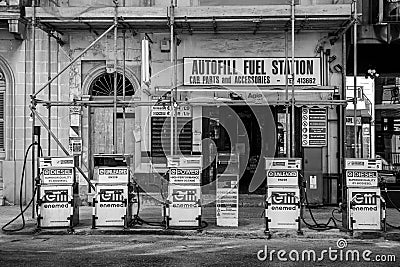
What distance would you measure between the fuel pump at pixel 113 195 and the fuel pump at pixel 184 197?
2.73 ft

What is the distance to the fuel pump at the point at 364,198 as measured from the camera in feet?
42.1

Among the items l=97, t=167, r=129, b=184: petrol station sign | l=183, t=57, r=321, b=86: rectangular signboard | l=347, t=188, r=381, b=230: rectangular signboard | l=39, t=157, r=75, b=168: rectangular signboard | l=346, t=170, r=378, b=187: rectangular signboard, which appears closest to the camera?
l=347, t=188, r=381, b=230: rectangular signboard

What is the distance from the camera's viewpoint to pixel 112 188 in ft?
43.2

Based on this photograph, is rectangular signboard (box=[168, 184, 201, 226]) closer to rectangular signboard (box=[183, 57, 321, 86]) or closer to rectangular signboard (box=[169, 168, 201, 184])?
rectangular signboard (box=[169, 168, 201, 184])

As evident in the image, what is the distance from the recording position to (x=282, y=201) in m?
12.9

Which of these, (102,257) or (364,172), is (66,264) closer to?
(102,257)

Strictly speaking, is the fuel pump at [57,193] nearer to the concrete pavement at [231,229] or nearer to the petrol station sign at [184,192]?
the concrete pavement at [231,229]

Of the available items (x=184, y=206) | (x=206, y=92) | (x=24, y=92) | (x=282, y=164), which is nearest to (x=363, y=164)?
(x=282, y=164)

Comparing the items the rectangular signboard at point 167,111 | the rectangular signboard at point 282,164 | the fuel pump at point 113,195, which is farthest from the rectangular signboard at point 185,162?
the rectangular signboard at point 167,111

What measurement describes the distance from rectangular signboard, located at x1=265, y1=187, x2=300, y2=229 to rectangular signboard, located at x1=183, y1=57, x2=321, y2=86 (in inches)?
178

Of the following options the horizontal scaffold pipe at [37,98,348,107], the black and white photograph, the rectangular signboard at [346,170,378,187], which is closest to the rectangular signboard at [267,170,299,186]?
the rectangular signboard at [346,170,378,187]

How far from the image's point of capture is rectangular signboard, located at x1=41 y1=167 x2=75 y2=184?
13.2 metres

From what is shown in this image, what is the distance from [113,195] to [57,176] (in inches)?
48.1

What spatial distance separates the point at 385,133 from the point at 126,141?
677 cm
